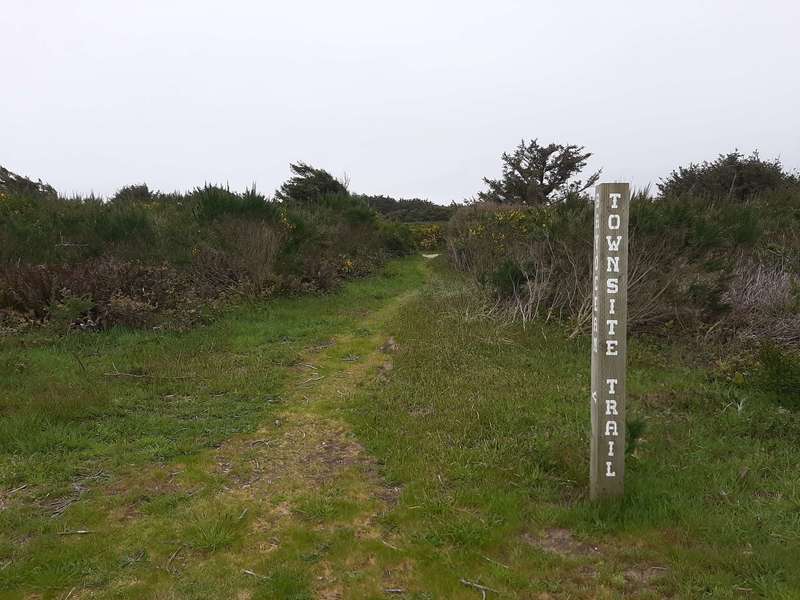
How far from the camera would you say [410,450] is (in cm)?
405

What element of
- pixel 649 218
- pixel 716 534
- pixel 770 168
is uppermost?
pixel 770 168

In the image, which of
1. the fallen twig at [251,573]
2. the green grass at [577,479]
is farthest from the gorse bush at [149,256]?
the fallen twig at [251,573]

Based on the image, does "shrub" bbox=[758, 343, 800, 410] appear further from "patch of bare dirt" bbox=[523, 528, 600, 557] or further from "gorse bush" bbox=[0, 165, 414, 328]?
"gorse bush" bbox=[0, 165, 414, 328]

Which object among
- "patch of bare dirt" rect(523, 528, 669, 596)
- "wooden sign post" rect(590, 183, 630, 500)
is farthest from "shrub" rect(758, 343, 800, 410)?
"patch of bare dirt" rect(523, 528, 669, 596)

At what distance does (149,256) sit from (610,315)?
982 cm

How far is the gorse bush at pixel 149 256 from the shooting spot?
7.77 meters

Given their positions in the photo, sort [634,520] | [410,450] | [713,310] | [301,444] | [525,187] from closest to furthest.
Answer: [634,520], [410,450], [301,444], [713,310], [525,187]

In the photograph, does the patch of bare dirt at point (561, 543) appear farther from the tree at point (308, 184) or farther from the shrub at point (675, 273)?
the tree at point (308, 184)

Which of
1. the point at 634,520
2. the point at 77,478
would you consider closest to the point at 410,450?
the point at 634,520

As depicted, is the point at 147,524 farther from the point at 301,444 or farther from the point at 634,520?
the point at 634,520

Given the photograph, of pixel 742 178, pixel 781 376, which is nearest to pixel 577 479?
pixel 781 376

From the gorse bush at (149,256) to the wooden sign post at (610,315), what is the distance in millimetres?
6752

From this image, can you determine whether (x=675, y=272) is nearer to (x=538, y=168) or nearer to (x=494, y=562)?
(x=494, y=562)

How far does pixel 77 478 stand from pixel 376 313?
22.9 feet
